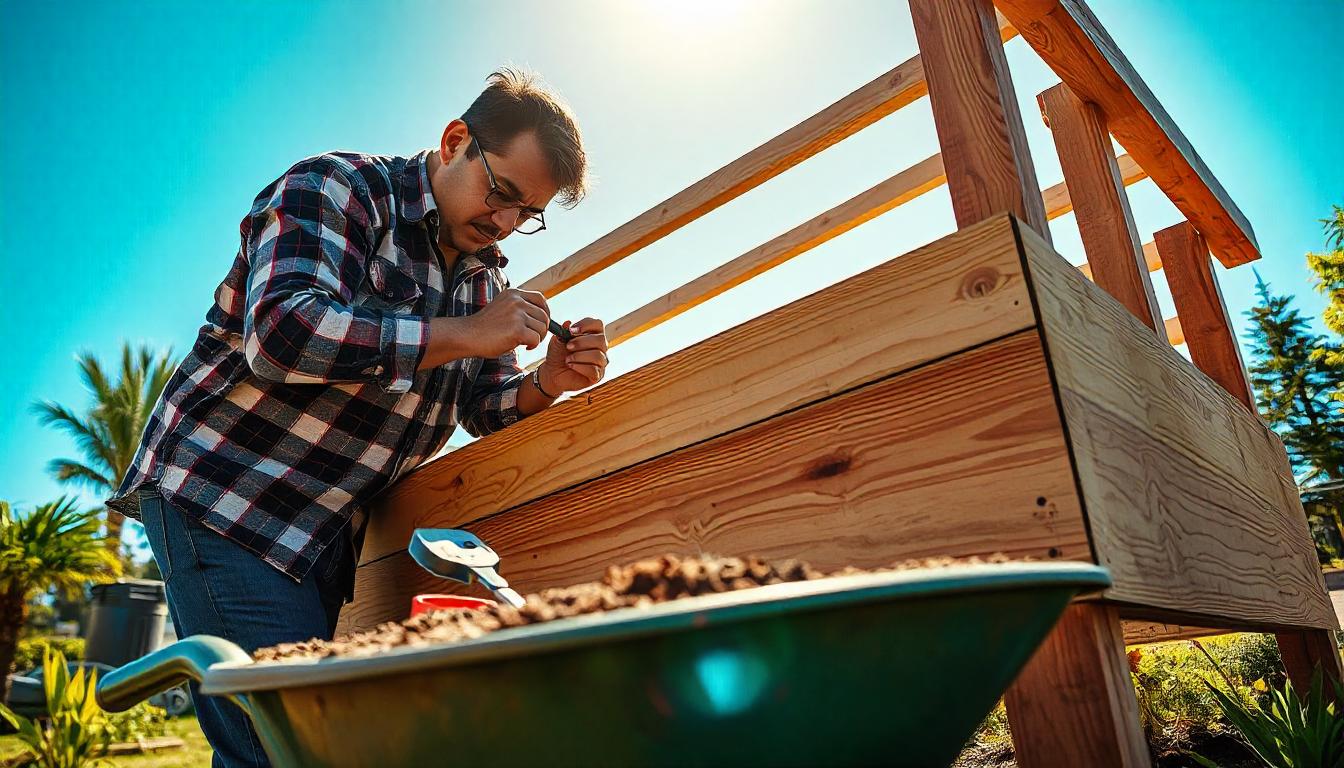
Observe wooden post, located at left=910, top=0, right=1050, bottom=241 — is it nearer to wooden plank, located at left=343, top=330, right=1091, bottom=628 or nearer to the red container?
wooden plank, located at left=343, top=330, right=1091, bottom=628

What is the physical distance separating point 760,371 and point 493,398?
0.89 meters

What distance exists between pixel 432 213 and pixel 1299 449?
115 ft

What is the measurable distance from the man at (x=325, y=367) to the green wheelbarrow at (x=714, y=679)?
105 centimetres

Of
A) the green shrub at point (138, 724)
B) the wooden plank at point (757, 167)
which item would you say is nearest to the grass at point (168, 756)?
the green shrub at point (138, 724)

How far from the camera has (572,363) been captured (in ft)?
6.38

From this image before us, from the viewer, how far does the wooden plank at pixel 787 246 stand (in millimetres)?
3584

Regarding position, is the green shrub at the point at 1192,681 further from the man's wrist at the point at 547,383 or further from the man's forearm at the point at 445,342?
the man's forearm at the point at 445,342

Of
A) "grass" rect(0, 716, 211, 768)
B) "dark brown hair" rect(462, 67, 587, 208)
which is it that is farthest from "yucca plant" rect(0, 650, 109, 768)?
"dark brown hair" rect(462, 67, 587, 208)

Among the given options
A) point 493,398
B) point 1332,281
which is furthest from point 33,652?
point 1332,281

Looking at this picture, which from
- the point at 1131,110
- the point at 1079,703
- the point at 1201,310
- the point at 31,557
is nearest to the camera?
the point at 1079,703

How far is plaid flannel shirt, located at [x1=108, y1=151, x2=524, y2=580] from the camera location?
4.89 ft

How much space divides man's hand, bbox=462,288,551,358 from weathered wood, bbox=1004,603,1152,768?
99 cm

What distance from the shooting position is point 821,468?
4.25 feet

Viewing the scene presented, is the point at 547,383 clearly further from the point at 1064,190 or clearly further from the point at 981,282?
the point at 1064,190
